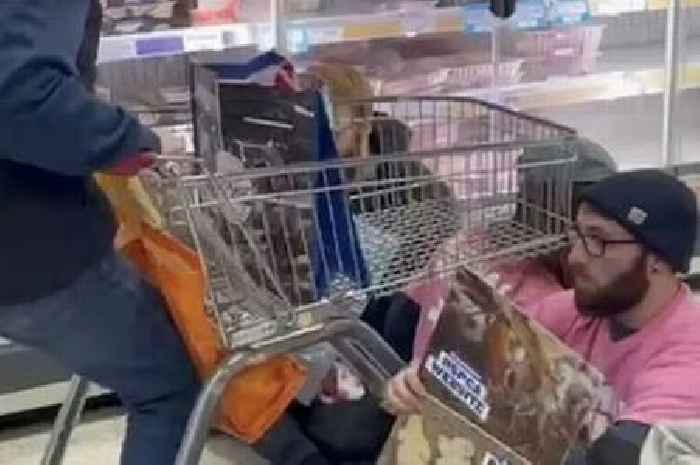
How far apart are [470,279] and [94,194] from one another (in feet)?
1.76

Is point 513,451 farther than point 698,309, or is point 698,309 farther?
point 698,309

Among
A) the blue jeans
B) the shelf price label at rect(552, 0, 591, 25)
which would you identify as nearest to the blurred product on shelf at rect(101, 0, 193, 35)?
the shelf price label at rect(552, 0, 591, 25)

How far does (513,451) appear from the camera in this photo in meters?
1.48

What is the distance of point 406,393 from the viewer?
1.64 meters

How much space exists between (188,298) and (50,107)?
14.2 inches

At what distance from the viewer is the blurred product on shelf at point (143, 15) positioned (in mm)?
2871

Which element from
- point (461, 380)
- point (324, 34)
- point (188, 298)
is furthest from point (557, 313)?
point (324, 34)

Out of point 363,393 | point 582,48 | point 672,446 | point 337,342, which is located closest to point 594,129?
point 582,48

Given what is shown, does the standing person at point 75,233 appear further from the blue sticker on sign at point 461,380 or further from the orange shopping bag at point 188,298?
the blue sticker on sign at point 461,380

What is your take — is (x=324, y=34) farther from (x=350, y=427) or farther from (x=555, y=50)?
(x=350, y=427)

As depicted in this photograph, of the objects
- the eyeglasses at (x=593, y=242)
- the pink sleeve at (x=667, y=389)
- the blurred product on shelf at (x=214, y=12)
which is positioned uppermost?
the blurred product on shelf at (x=214, y=12)

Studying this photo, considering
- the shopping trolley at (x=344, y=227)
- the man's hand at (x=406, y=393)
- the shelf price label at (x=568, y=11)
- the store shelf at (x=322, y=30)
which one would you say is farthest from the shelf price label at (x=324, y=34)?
the man's hand at (x=406, y=393)

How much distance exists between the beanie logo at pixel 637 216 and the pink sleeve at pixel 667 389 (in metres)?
0.19

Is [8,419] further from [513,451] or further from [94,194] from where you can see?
[513,451]
